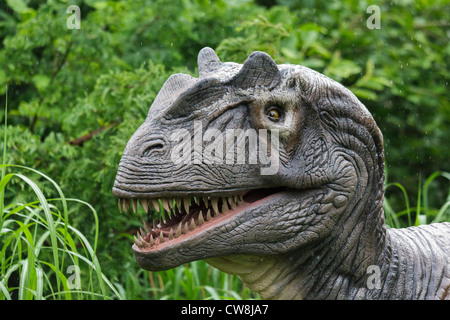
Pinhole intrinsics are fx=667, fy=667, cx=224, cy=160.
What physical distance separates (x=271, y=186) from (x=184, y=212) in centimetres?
29

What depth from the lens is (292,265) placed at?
2.21 metres

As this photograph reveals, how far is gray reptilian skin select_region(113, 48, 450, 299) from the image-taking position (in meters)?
2.03

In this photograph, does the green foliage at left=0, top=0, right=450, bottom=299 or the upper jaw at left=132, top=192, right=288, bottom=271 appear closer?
the upper jaw at left=132, top=192, right=288, bottom=271

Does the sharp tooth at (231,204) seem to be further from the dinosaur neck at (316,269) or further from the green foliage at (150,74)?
the green foliage at (150,74)

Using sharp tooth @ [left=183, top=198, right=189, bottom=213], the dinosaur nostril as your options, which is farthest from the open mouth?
the dinosaur nostril

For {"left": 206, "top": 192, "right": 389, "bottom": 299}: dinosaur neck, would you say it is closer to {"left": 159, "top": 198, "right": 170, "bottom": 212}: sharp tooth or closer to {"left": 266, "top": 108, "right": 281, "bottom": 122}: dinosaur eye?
{"left": 159, "top": 198, "right": 170, "bottom": 212}: sharp tooth

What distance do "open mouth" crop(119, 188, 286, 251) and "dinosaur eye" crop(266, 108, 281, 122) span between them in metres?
0.23

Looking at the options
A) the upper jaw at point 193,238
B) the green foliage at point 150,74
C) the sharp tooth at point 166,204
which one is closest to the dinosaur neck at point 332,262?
the upper jaw at point 193,238

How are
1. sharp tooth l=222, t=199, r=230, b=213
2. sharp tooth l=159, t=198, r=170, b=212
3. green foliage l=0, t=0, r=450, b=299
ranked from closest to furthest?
sharp tooth l=159, t=198, r=170, b=212 < sharp tooth l=222, t=199, r=230, b=213 < green foliage l=0, t=0, r=450, b=299

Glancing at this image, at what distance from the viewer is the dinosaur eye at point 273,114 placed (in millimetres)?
2131

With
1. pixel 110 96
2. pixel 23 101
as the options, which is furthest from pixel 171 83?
pixel 23 101

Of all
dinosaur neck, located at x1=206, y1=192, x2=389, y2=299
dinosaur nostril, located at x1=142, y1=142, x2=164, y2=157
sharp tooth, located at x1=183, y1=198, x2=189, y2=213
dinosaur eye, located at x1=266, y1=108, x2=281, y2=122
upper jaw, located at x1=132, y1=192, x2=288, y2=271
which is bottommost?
dinosaur neck, located at x1=206, y1=192, x2=389, y2=299

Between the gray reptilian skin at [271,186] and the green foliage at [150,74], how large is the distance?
0.98 meters

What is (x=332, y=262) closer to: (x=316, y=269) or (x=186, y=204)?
(x=316, y=269)
